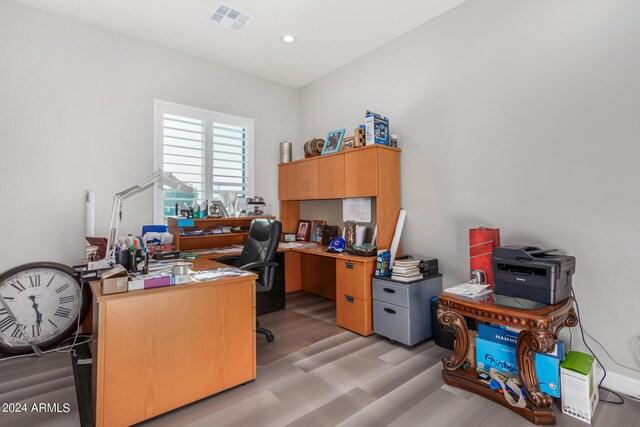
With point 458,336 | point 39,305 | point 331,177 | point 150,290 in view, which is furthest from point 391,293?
point 39,305

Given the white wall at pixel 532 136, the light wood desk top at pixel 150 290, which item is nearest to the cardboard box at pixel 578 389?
the white wall at pixel 532 136

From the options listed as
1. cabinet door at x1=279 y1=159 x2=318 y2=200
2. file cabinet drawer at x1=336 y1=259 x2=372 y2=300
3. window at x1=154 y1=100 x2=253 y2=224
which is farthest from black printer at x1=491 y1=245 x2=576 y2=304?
window at x1=154 y1=100 x2=253 y2=224

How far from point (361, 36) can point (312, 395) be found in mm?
3410

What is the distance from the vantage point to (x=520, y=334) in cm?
188

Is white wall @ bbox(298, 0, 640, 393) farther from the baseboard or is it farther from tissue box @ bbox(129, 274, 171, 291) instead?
tissue box @ bbox(129, 274, 171, 291)

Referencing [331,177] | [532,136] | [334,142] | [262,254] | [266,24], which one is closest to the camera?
[532,136]

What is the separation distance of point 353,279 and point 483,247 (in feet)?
3.92

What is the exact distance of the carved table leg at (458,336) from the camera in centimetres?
215

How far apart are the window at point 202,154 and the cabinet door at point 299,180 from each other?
46 cm

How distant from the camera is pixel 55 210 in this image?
2.94 metres

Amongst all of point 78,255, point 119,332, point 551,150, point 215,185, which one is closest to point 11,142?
point 78,255

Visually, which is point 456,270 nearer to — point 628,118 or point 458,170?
point 458,170

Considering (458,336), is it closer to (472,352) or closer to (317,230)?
(472,352)

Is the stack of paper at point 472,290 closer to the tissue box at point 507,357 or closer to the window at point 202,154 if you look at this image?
the tissue box at point 507,357
